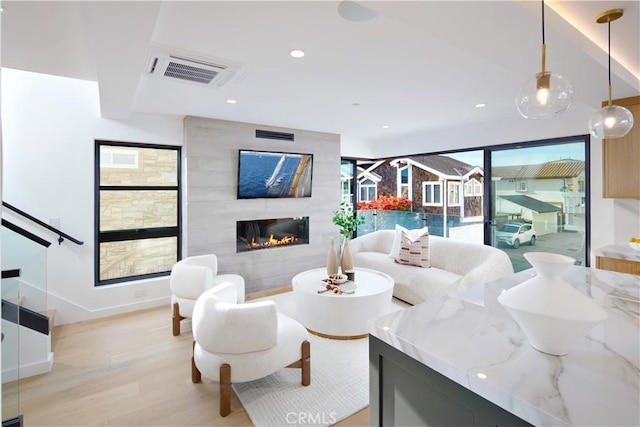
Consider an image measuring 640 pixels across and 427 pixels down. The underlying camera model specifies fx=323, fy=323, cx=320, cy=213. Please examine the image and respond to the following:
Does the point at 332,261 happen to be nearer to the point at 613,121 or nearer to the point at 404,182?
the point at 613,121

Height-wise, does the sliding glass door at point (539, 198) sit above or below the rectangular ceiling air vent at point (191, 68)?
below

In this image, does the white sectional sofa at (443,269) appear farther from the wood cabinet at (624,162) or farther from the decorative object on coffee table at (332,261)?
the wood cabinet at (624,162)

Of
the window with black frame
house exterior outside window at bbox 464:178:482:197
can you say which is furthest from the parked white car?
the window with black frame

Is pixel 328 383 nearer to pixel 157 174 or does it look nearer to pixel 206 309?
pixel 206 309

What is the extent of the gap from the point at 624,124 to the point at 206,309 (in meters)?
2.96

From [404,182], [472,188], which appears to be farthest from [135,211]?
[472,188]

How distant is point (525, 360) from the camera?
0.98 m

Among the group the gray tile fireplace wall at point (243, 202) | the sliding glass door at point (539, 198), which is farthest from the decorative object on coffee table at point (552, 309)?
the gray tile fireplace wall at point (243, 202)

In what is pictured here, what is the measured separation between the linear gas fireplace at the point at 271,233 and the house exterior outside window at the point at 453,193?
2382 millimetres

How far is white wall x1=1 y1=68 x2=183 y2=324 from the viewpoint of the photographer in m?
3.31

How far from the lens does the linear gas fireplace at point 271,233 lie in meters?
4.62

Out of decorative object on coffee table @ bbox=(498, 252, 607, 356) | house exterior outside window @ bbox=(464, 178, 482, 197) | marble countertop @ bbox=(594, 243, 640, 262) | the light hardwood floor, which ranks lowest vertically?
the light hardwood floor

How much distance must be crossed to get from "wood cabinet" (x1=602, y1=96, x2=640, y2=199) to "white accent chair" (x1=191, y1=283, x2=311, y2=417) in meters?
3.38

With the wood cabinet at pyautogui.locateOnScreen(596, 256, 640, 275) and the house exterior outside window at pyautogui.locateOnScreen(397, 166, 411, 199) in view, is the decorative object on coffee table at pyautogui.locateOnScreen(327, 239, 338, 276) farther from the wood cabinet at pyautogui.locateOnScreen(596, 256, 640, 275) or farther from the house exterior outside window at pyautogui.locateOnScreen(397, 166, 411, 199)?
the house exterior outside window at pyautogui.locateOnScreen(397, 166, 411, 199)
